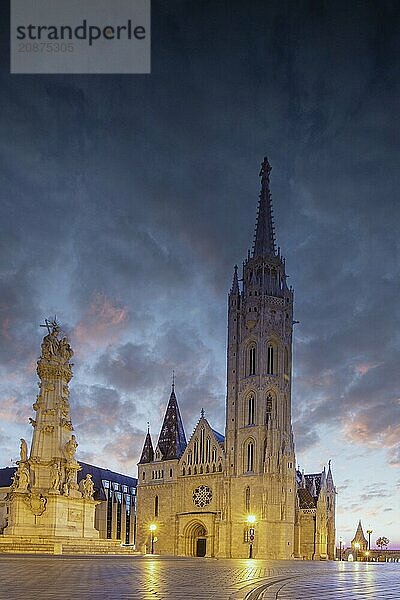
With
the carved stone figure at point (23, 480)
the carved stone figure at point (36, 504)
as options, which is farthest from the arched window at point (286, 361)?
the carved stone figure at point (36, 504)

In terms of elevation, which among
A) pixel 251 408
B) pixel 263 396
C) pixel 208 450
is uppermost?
pixel 263 396

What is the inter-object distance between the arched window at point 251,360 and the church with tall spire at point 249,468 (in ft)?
0.40

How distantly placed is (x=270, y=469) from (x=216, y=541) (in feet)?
34.2

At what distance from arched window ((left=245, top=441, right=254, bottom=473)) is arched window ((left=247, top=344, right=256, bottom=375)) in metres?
8.77

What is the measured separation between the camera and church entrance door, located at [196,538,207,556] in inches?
3221

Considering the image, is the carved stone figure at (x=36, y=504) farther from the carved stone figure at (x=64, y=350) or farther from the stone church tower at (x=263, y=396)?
the stone church tower at (x=263, y=396)

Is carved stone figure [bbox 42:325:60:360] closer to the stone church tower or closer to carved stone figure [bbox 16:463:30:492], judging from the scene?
carved stone figure [bbox 16:463:30:492]

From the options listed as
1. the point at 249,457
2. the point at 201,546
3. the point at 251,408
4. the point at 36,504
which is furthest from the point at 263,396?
the point at 36,504

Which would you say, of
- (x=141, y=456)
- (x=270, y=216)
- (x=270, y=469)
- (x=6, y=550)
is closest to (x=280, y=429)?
(x=270, y=469)

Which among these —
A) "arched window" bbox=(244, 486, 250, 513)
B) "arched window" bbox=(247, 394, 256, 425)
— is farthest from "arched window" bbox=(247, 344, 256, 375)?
"arched window" bbox=(244, 486, 250, 513)

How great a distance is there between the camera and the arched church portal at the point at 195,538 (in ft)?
271

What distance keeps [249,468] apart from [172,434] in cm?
1459

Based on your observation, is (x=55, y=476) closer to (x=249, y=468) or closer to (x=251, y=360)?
(x=249, y=468)

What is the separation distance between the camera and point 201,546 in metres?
82.6
